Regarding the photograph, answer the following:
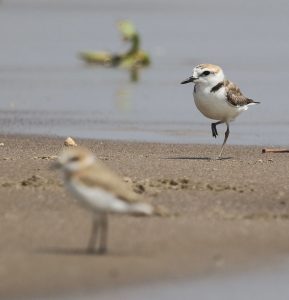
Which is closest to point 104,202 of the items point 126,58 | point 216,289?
point 216,289

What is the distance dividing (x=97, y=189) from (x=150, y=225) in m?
1.33

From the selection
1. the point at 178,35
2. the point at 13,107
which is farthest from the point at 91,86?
the point at 178,35

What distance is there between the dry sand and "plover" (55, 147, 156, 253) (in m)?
0.38

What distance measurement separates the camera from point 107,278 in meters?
8.18

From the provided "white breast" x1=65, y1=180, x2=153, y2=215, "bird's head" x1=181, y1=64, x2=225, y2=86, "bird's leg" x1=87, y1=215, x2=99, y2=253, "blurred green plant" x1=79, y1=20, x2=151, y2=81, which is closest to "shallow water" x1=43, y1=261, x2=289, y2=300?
"white breast" x1=65, y1=180, x2=153, y2=215

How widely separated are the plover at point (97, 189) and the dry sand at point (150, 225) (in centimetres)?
38

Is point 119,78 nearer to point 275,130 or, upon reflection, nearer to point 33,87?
point 33,87

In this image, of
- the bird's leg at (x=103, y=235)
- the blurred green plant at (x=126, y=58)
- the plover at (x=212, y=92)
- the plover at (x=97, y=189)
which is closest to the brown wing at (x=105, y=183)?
Result: the plover at (x=97, y=189)

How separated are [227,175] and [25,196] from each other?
2.37m

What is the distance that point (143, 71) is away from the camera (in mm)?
23438

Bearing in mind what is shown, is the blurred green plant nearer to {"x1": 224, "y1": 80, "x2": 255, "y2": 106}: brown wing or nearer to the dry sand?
{"x1": 224, "y1": 80, "x2": 255, "y2": 106}: brown wing

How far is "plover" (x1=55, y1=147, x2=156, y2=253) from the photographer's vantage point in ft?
27.6

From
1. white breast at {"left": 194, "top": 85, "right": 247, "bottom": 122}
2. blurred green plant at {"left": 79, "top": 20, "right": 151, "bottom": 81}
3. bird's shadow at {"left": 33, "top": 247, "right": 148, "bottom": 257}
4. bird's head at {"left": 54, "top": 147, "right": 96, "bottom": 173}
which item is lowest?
bird's shadow at {"left": 33, "top": 247, "right": 148, "bottom": 257}

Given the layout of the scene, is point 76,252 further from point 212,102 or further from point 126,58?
point 126,58
